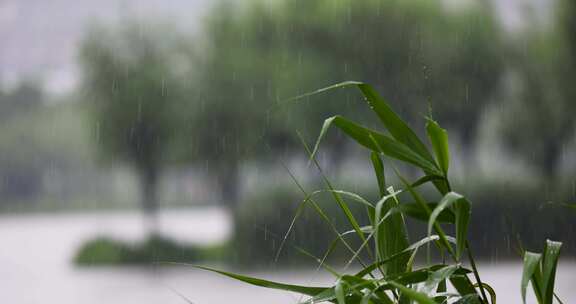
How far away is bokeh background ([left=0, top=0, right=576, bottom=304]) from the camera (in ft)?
9.14

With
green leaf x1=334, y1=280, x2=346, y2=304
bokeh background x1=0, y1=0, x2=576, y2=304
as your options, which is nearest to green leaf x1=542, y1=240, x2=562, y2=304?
green leaf x1=334, y1=280, x2=346, y2=304

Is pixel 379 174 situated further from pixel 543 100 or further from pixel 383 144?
pixel 543 100

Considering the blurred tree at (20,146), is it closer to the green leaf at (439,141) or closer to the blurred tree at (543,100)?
the blurred tree at (543,100)

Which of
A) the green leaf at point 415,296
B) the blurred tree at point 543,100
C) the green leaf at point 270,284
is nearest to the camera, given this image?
the green leaf at point 415,296

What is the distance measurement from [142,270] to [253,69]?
880mm

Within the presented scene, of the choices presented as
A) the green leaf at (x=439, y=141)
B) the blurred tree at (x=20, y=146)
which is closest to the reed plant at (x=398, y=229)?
the green leaf at (x=439, y=141)

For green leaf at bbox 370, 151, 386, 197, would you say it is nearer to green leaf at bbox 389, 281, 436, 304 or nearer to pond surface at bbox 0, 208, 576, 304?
green leaf at bbox 389, 281, 436, 304

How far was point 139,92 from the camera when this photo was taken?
279cm

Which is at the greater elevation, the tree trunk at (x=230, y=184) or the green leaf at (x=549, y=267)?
the green leaf at (x=549, y=267)

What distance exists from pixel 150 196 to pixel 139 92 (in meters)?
0.40

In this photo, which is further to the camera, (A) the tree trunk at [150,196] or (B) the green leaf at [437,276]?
(A) the tree trunk at [150,196]

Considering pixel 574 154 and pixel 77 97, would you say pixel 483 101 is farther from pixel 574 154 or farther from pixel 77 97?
pixel 77 97

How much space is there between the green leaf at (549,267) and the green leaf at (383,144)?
16 cm

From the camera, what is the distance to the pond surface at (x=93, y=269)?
2.77 meters
